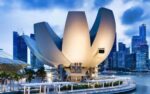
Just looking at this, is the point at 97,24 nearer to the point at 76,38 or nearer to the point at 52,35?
the point at 76,38

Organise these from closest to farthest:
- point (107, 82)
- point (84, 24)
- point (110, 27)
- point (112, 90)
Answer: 1. point (112, 90)
2. point (107, 82)
3. point (84, 24)
4. point (110, 27)

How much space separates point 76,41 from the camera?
152 feet

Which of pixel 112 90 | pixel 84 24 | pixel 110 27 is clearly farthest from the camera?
pixel 110 27

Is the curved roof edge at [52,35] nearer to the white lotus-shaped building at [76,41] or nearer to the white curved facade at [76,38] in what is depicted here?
the white lotus-shaped building at [76,41]

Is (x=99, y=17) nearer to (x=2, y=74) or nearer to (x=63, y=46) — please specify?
(x=63, y=46)

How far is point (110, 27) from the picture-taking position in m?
48.1

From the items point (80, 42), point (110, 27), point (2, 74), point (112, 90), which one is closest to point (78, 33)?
point (80, 42)

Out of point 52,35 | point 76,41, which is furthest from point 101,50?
point 52,35

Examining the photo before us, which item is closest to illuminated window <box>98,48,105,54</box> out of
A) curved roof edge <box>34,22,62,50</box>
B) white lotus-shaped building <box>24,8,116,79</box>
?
white lotus-shaped building <box>24,8,116,79</box>

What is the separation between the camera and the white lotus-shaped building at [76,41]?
45.5 m

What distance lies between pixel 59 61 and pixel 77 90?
14313 millimetres

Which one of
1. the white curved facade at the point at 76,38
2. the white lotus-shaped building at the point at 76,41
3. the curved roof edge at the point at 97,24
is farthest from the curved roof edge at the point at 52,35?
the curved roof edge at the point at 97,24

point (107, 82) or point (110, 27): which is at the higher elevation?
point (110, 27)

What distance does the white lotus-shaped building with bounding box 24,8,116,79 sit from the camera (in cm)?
4550
